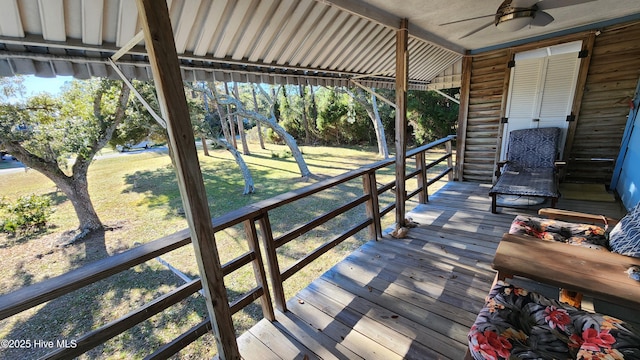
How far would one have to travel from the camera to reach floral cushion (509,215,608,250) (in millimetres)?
2033

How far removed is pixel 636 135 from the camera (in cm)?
331

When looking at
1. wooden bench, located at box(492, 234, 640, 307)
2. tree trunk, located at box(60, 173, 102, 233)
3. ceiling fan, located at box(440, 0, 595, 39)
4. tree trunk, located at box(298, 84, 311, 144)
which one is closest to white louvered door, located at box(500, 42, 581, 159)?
ceiling fan, located at box(440, 0, 595, 39)

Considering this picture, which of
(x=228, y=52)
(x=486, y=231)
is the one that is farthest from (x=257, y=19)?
(x=486, y=231)

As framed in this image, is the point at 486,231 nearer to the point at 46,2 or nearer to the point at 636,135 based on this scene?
the point at 636,135

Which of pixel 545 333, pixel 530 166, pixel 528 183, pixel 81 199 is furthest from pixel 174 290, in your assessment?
pixel 81 199

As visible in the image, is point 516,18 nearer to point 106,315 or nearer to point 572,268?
point 572,268

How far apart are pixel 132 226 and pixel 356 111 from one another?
1204cm

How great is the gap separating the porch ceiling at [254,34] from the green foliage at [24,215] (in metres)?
7.55

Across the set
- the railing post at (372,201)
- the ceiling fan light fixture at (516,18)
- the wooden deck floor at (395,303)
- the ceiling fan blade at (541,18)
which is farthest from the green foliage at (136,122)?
the ceiling fan blade at (541,18)

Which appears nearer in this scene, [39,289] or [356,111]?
[39,289]

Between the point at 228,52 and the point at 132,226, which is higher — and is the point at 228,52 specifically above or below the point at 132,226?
above

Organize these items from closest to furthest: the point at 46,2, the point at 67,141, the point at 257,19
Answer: the point at 46,2
the point at 257,19
the point at 67,141

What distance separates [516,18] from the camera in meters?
2.00

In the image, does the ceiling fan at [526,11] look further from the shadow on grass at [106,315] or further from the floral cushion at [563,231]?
the shadow on grass at [106,315]
